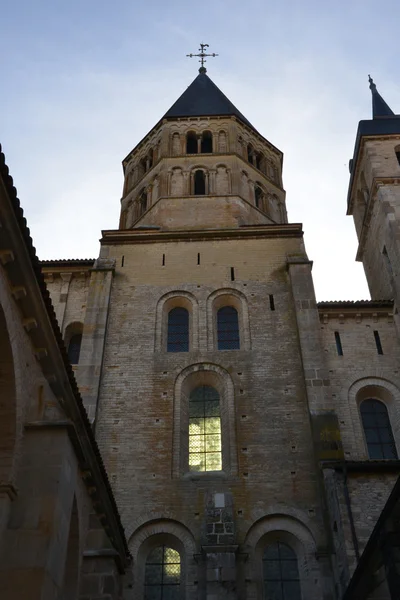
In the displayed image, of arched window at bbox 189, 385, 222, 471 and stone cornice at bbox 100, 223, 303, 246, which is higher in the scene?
stone cornice at bbox 100, 223, 303, 246

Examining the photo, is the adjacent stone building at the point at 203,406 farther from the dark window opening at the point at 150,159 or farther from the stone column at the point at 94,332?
the dark window opening at the point at 150,159

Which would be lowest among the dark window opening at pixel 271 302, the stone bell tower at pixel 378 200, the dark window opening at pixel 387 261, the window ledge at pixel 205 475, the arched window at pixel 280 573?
the arched window at pixel 280 573

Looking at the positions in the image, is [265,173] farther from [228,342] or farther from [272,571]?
[272,571]

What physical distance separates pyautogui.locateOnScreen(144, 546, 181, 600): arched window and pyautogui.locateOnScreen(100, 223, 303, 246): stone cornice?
1056 cm

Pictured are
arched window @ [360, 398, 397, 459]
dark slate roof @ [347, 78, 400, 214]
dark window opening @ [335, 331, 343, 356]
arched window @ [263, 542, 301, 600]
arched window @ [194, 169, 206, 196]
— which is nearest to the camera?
arched window @ [263, 542, 301, 600]

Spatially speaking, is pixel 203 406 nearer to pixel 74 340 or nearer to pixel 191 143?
pixel 74 340

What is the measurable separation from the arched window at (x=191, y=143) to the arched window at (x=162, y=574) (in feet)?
56.1

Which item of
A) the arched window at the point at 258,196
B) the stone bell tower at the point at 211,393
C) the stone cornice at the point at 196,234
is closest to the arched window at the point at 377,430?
the stone bell tower at the point at 211,393

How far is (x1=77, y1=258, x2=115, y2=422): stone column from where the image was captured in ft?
57.2

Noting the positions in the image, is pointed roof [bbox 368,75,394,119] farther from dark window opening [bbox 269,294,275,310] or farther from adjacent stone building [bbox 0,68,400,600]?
dark window opening [bbox 269,294,275,310]

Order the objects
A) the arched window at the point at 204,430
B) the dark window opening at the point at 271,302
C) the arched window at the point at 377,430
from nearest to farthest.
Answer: the arched window at the point at 204,430 → the arched window at the point at 377,430 → the dark window opening at the point at 271,302

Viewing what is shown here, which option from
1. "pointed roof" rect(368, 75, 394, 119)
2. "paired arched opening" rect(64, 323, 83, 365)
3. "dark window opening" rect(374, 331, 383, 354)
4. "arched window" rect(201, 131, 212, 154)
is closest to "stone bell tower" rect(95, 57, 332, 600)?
"paired arched opening" rect(64, 323, 83, 365)

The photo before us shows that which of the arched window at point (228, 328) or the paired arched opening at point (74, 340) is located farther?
the paired arched opening at point (74, 340)

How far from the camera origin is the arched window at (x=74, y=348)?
19.5 meters
